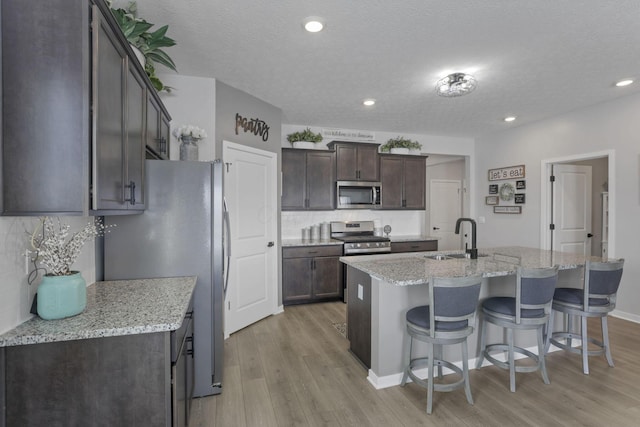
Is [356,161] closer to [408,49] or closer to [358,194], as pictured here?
[358,194]

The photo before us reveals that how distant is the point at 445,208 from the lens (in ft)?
23.1

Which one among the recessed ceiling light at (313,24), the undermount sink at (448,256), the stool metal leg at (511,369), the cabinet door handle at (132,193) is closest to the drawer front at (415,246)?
the undermount sink at (448,256)

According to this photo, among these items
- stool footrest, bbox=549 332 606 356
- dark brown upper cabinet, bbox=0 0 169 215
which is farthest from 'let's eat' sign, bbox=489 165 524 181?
dark brown upper cabinet, bbox=0 0 169 215

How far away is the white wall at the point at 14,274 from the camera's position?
50.6 inches

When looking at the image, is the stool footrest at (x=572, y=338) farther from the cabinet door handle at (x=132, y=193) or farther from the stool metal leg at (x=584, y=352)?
the cabinet door handle at (x=132, y=193)

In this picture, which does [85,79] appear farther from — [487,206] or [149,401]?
[487,206]

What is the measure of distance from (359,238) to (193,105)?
9.63ft

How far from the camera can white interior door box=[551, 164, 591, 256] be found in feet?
16.0

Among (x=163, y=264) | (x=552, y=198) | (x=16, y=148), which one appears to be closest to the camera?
Answer: (x=16, y=148)

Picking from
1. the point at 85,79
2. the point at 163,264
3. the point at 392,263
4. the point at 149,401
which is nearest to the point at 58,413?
the point at 149,401

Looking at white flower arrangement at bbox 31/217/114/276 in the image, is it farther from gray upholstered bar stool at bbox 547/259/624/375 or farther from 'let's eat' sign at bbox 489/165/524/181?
'let's eat' sign at bbox 489/165/524/181

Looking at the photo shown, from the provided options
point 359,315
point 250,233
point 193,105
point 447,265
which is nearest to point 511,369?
point 447,265

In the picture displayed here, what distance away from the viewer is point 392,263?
271 centimetres

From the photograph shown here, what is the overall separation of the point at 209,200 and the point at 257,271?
5.84 ft
